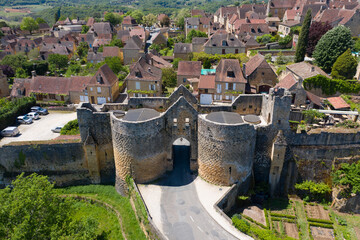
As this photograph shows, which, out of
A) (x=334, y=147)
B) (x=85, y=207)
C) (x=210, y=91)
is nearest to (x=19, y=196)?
(x=85, y=207)

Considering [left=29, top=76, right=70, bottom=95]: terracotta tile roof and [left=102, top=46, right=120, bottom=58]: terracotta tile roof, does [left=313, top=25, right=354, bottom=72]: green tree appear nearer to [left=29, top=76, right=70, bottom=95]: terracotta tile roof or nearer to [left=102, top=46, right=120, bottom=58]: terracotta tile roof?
[left=29, top=76, right=70, bottom=95]: terracotta tile roof

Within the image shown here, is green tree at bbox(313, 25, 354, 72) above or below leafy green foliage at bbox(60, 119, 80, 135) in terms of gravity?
above

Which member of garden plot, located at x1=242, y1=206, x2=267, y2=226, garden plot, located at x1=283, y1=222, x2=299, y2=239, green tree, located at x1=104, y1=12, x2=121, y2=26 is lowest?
garden plot, located at x1=283, y1=222, x2=299, y2=239

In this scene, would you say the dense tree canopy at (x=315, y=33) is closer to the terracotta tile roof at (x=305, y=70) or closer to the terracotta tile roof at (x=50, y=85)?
the terracotta tile roof at (x=305, y=70)

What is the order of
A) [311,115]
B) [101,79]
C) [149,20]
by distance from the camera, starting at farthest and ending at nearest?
[149,20], [101,79], [311,115]

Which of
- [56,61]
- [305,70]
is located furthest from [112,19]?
[305,70]

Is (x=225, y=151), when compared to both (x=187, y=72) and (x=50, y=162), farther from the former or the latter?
(x=187, y=72)

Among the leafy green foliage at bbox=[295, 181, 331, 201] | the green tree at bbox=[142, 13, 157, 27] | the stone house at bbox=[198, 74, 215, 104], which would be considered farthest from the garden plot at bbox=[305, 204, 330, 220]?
the green tree at bbox=[142, 13, 157, 27]
